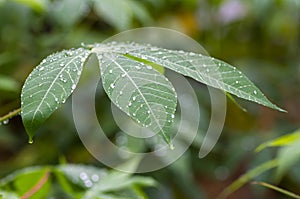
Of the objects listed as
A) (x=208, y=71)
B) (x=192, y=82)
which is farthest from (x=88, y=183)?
(x=192, y=82)

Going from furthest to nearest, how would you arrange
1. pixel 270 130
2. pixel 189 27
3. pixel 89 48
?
pixel 189 27
pixel 270 130
pixel 89 48

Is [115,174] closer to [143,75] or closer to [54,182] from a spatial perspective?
[54,182]

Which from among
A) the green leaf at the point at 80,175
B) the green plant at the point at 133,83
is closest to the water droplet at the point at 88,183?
the green leaf at the point at 80,175

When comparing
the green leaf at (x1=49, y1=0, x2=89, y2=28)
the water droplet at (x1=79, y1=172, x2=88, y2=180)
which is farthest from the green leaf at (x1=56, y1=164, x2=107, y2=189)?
the green leaf at (x1=49, y1=0, x2=89, y2=28)

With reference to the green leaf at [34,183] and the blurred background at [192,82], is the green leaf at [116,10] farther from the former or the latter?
the green leaf at [34,183]

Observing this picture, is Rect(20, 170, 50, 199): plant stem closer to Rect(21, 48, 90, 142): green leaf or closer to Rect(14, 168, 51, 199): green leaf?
Rect(14, 168, 51, 199): green leaf

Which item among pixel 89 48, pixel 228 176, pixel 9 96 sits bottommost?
pixel 228 176

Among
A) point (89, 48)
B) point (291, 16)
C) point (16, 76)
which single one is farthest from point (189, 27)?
point (89, 48)
